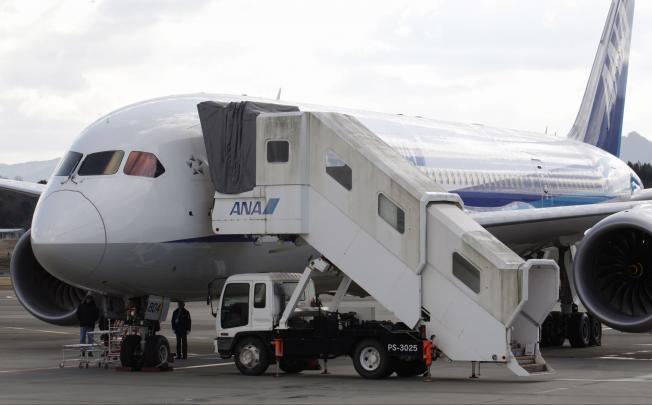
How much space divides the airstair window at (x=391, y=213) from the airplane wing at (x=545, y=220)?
3994 mm

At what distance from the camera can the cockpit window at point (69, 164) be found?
16.6m

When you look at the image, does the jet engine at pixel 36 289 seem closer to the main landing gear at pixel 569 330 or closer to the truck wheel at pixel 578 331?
the main landing gear at pixel 569 330

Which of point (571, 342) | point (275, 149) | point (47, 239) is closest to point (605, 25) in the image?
point (571, 342)

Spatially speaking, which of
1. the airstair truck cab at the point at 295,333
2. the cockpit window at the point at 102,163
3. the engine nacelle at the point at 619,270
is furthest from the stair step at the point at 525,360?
the cockpit window at the point at 102,163

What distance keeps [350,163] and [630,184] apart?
14.5m

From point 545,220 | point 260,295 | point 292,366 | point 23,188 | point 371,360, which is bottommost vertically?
point 292,366

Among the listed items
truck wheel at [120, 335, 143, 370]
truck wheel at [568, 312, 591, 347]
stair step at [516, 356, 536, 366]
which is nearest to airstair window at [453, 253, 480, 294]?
stair step at [516, 356, 536, 366]

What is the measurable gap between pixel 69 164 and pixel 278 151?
9.71 feet

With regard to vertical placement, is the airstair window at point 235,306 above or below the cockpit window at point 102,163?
below

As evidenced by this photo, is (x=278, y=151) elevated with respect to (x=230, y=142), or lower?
lower

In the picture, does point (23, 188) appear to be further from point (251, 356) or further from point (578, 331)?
point (578, 331)

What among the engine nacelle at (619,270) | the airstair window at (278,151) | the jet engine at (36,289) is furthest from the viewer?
the jet engine at (36,289)

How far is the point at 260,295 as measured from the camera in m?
16.3

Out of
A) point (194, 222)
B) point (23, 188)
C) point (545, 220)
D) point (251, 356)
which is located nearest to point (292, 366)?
point (251, 356)
